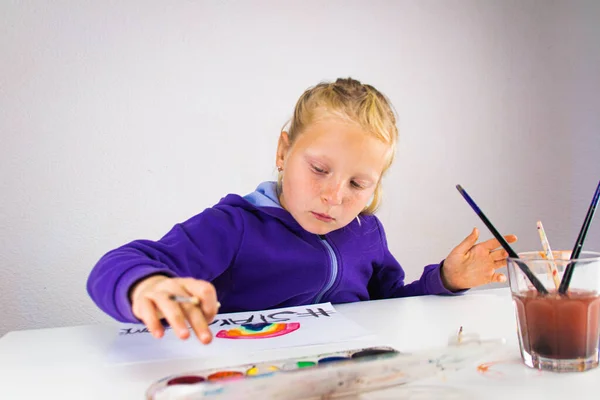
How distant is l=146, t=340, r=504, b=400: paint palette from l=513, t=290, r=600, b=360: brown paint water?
0.28 ft

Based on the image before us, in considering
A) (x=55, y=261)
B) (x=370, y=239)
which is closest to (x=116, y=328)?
(x=370, y=239)

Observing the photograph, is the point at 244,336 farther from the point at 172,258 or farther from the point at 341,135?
the point at 341,135

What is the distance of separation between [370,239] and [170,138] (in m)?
0.69

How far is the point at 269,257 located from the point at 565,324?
545 mm

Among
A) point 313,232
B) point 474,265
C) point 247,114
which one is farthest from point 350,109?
point 247,114

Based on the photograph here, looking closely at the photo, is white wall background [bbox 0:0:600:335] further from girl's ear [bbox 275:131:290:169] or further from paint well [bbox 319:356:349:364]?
paint well [bbox 319:356:349:364]

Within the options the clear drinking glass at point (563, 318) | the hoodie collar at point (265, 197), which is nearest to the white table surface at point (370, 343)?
the clear drinking glass at point (563, 318)

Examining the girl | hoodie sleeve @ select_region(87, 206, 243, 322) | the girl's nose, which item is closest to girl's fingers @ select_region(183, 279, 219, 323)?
hoodie sleeve @ select_region(87, 206, 243, 322)

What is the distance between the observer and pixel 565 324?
512 millimetres

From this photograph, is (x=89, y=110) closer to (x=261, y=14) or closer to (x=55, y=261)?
(x=55, y=261)

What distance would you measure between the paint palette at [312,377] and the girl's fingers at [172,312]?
1.4 inches

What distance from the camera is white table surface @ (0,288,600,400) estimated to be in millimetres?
481

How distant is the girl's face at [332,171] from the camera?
0.87 meters

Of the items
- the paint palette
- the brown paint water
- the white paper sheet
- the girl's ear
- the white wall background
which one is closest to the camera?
the paint palette
